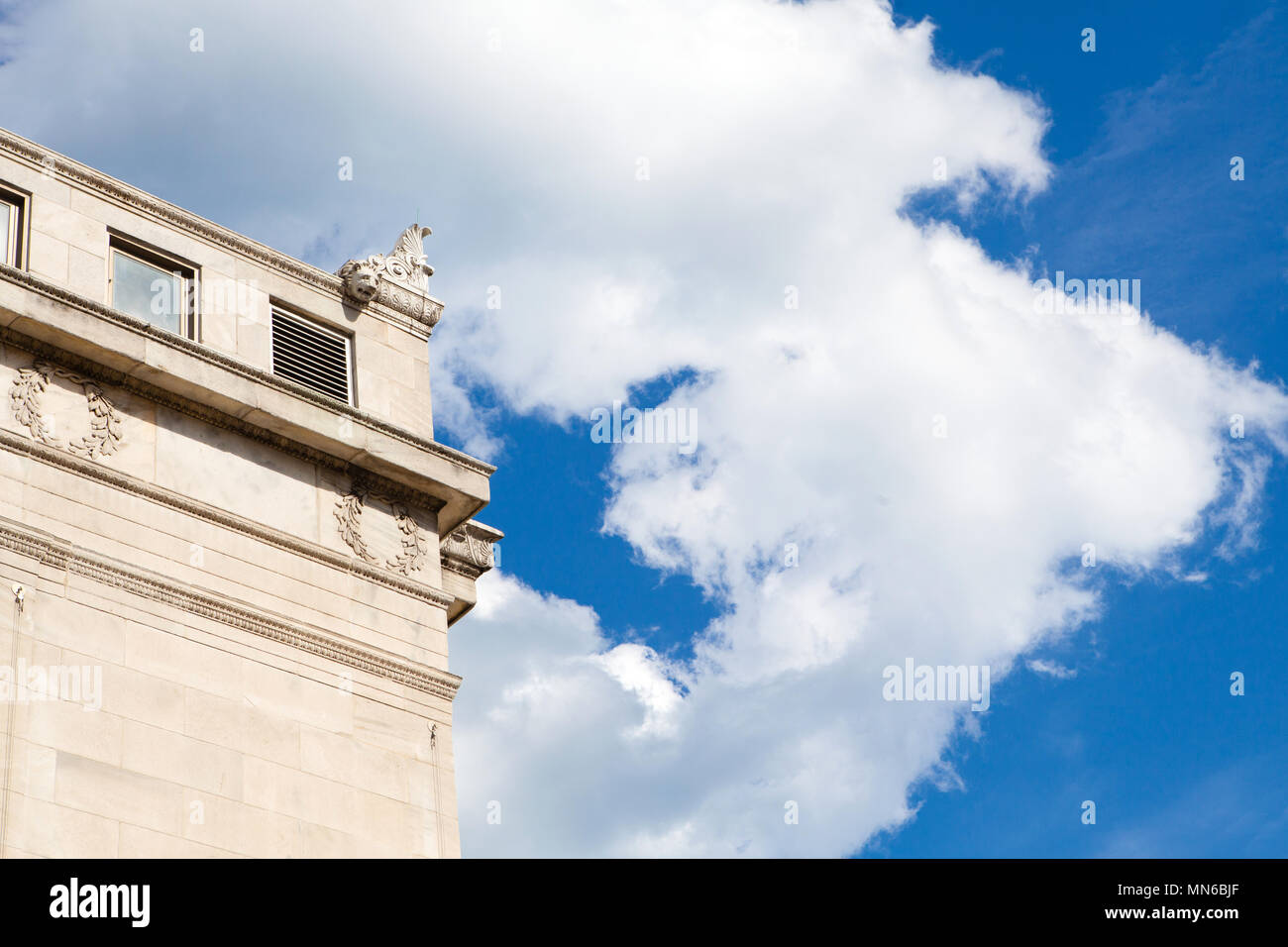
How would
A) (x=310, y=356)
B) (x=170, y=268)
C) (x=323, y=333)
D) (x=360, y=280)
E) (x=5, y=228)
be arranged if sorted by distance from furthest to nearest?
1. (x=360, y=280)
2. (x=323, y=333)
3. (x=310, y=356)
4. (x=170, y=268)
5. (x=5, y=228)

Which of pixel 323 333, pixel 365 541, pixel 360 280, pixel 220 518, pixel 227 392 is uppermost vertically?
pixel 360 280

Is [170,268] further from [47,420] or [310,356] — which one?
[47,420]

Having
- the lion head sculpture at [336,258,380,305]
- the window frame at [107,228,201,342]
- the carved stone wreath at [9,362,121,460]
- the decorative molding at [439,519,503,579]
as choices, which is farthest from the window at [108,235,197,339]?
the decorative molding at [439,519,503,579]

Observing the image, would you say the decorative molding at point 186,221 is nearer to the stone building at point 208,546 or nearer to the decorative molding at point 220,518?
the stone building at point 208,546

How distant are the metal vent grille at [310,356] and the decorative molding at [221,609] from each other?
4.41 m

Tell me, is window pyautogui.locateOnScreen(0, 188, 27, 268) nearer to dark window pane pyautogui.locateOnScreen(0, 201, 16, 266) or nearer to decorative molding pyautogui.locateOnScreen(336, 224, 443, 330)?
dark window pane pyautogui.locateOnScreen(0, 201, 16, 266)

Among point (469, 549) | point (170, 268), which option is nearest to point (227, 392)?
point (170, 268)

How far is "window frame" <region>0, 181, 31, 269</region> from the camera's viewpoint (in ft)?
99.1

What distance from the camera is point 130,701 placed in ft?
90.4

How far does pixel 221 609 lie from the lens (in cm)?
2920

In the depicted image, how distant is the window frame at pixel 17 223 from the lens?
1189 inches

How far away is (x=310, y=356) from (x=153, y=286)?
276cm
